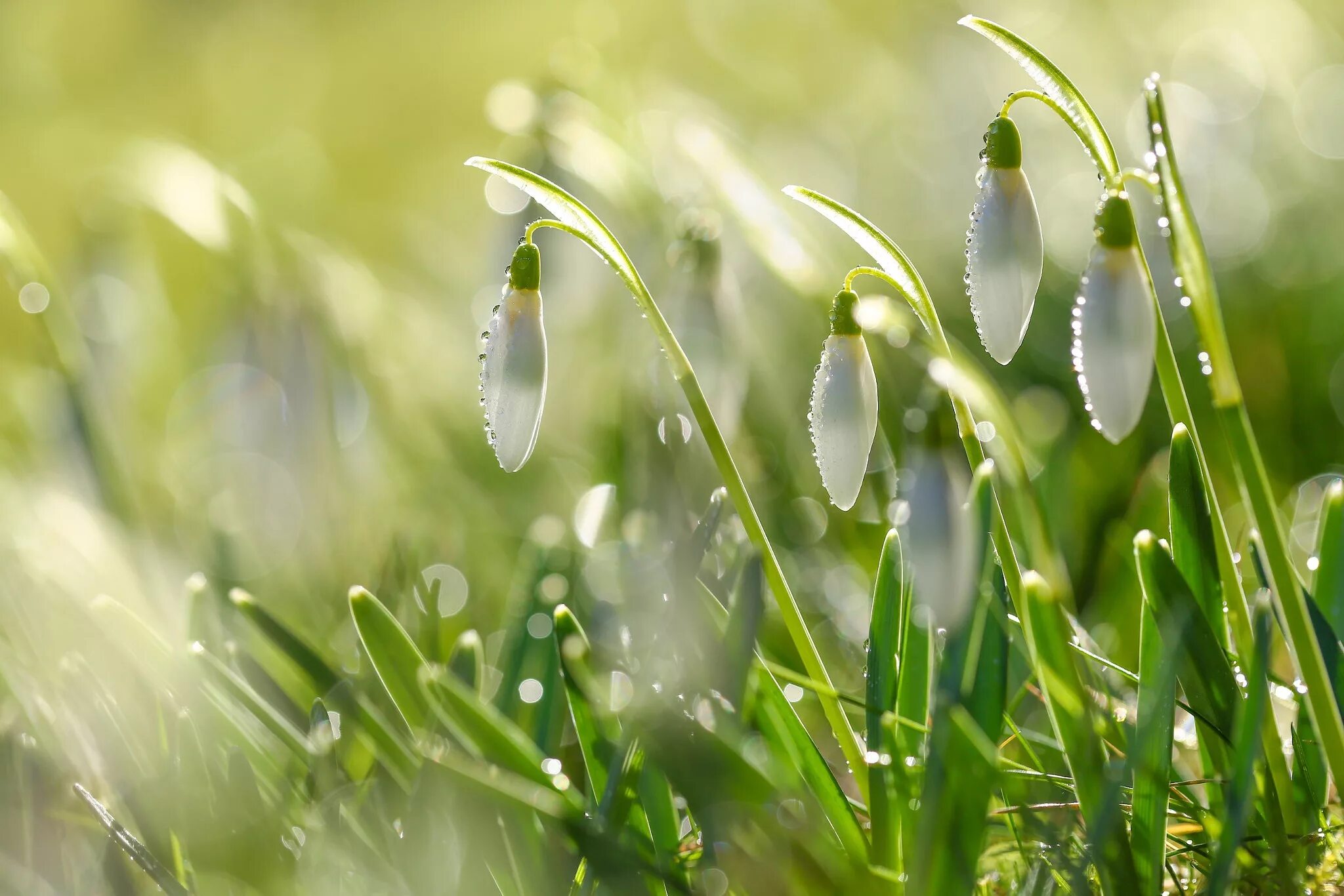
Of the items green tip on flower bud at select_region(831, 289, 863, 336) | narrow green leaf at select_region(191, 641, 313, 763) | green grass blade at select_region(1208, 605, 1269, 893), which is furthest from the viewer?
narrow green leaf at select_region(191, 641, 313, 763)

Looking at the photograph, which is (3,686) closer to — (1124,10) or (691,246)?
(691,246)

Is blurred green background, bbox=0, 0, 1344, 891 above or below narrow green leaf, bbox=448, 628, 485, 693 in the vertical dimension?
above

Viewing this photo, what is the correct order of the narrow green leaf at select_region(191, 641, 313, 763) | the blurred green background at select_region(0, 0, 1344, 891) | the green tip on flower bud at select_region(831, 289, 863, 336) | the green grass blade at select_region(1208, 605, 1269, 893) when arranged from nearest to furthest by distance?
the green grass blade at select_region(1208, 605, 1269, 893) < the green tip on flower bud at select_region(831, 289, 863, 336) < the narrow green leaf at select_region(191, 641, 313, 763) < the blurred green background at select_region(0, 0, 1344, 891)

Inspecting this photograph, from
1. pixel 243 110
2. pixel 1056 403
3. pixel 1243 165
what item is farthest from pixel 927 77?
pixel 243 110

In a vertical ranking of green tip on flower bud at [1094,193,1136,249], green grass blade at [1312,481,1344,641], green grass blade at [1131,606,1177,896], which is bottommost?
green grass blade at [1131,606,1177,896]

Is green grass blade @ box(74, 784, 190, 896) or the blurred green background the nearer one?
green grass blade @ box(74, 784, 190, 896)

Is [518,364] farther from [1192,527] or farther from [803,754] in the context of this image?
[1192,527]

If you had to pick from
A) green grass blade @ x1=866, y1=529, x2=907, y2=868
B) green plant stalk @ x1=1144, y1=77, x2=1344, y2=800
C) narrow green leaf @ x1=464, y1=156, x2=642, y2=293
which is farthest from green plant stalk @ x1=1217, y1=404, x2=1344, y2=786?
narrow green leaf @ x1=464, y1=156, x2=642, y2=293

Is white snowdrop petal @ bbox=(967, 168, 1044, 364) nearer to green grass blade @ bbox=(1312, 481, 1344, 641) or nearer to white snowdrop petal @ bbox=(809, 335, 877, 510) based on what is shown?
white snowdrop petal @ bbox=(809, 335, 877, 510)
